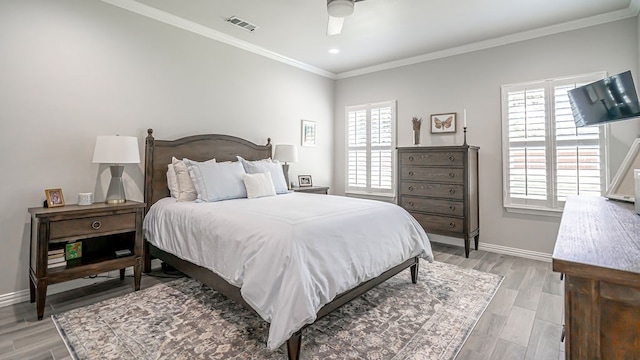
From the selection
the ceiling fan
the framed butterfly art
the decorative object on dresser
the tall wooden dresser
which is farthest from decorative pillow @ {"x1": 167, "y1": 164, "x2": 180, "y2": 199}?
the framed butterfly art

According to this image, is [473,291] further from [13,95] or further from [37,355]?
[13,95]

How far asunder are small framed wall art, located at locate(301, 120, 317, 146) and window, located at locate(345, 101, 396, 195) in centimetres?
66

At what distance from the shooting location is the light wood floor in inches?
76.1

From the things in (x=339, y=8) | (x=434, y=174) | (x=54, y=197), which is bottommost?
(x=54, y=197)

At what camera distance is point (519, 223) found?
12.9ft

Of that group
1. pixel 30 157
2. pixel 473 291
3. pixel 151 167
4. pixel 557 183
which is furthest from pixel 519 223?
pixel 30 157

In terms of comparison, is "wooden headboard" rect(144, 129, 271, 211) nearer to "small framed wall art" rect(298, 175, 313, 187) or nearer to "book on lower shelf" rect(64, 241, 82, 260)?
"book on lower shelf" rect(64, 241, 82, 260)

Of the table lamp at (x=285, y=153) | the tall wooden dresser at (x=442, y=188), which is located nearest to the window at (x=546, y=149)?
the tall wooden dresser at (x=442, y=188)

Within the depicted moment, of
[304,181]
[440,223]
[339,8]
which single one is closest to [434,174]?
[440,223]

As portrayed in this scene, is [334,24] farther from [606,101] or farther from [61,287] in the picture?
[61,287]

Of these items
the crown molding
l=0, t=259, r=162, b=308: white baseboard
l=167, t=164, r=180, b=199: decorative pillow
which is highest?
the crown molding

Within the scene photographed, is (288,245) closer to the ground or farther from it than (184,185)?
closer to the ground

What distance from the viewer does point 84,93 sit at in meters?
2.93

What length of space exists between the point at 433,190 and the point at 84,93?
162 inches
